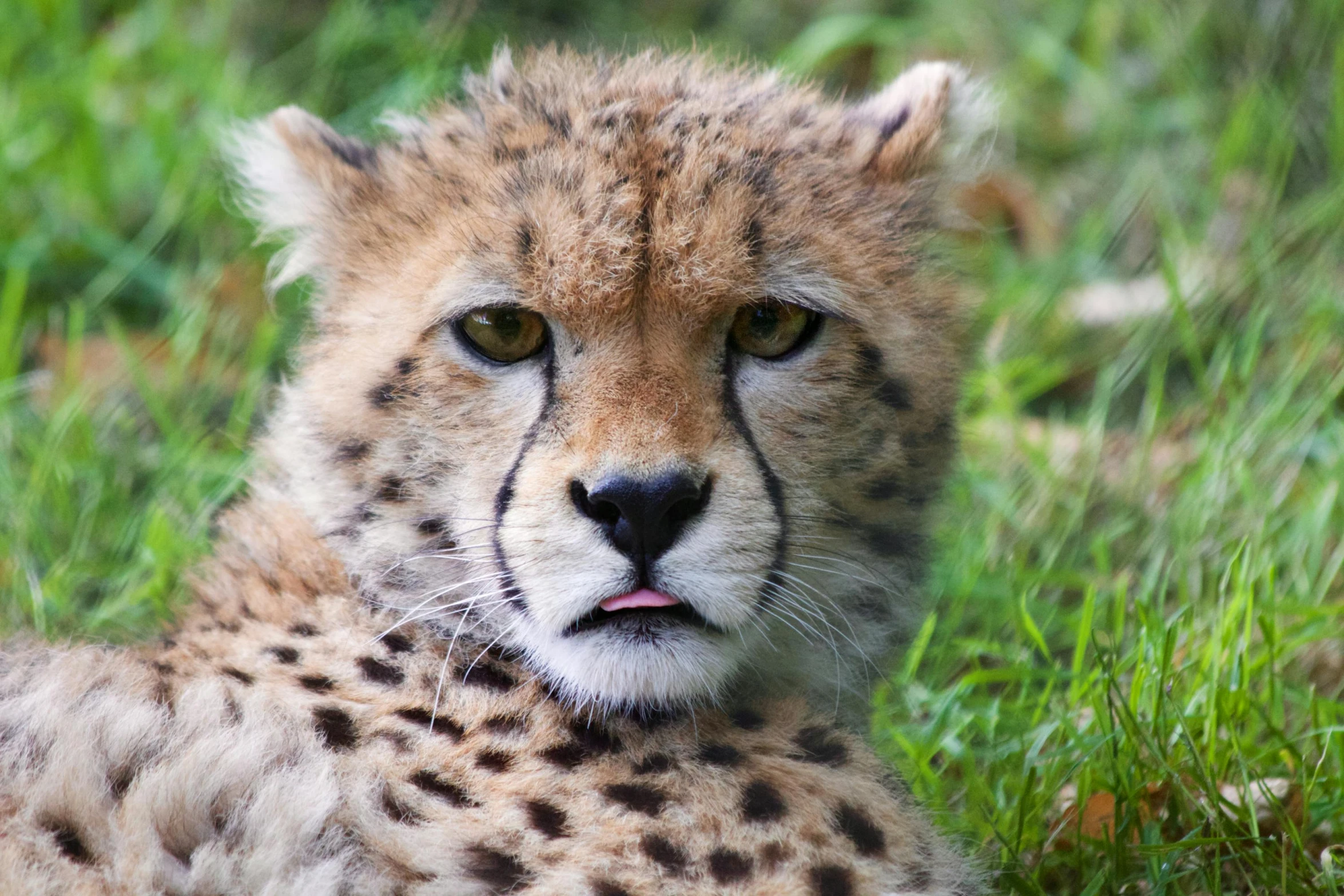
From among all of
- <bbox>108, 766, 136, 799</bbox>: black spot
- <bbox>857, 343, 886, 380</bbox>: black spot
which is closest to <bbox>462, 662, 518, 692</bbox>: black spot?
<bbox>108, 766, 136, 799</bbox>: black spot

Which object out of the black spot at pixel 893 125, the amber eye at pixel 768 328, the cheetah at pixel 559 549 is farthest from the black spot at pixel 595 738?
the black spot at pixel 893 125

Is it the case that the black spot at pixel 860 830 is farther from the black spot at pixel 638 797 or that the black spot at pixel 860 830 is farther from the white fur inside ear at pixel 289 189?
the white fur inside ear at pixel 289 189

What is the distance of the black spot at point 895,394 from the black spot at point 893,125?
45 centimetres

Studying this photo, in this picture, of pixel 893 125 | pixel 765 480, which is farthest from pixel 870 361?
pixel 893 125

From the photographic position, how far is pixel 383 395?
2.03m

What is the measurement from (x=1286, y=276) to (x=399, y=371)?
2.57 meters

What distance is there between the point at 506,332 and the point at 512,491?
0.23m

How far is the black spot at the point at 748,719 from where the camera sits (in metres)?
1.88

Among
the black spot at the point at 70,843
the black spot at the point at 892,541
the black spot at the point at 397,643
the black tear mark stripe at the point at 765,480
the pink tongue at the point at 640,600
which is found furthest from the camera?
the black spot at the point at 892,541

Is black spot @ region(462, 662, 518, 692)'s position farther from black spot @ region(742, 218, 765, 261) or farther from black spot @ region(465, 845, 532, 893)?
black spot @ region(742, 218, 765, 261)

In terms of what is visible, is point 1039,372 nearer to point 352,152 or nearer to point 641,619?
point 352,152

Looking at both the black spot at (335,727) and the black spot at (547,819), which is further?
the black spot at (335,727)

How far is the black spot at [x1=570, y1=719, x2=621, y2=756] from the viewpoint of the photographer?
5.94 feet

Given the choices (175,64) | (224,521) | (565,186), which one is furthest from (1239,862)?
(175,64)
